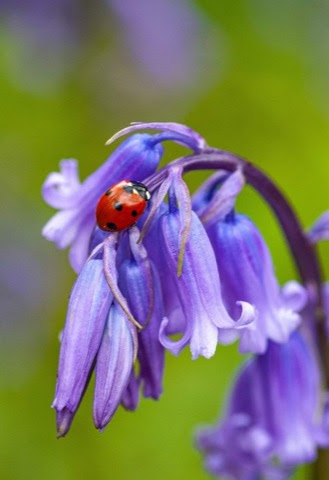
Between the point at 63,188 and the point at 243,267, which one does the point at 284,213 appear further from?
the point at 63,188

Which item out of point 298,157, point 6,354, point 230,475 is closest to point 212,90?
point 298,157

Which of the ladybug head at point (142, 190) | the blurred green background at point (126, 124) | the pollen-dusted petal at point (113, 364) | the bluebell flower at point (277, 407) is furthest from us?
the blurred green background at point (126, 124)

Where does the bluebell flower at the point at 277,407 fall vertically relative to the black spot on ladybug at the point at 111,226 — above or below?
below

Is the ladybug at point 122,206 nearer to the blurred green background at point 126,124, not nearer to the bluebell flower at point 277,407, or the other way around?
the bluebell flower at point 277,407

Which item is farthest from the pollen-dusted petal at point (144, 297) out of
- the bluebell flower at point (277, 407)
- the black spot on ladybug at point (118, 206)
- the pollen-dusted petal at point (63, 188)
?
the bluebell flower at point (277, 407)

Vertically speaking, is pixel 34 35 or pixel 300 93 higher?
pixel 300 93

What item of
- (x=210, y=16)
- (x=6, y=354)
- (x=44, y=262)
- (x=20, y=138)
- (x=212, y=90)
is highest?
(x=210, y=16)

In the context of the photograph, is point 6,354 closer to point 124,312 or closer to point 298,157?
point 298,157

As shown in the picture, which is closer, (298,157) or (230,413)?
(230,413)

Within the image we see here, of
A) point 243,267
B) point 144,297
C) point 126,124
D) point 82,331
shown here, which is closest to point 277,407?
point 243,267
